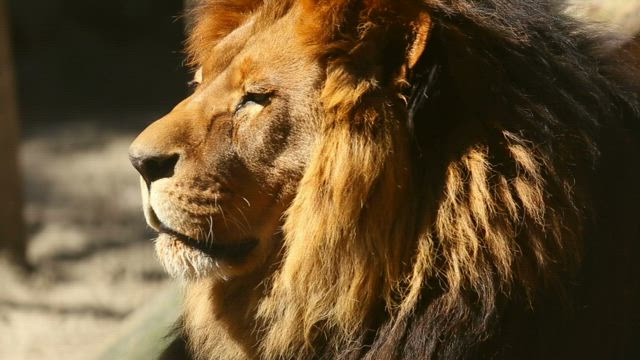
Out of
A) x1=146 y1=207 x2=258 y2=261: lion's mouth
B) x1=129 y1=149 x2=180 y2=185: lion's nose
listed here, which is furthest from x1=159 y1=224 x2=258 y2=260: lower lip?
x1=129 y1=149 x2=180 y2=185: lion's nose

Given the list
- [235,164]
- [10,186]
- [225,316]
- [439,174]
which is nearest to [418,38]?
[439,174]

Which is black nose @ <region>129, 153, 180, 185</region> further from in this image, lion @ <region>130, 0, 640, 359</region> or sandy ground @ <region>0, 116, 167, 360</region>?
sandy ground @ <region>0, 116, 167, 360</region>

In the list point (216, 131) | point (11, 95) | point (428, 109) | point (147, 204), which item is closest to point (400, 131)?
point (428, 109)

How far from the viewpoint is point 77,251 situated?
4395mm

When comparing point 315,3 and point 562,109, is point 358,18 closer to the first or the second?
point 315,3

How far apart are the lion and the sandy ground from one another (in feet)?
6.23

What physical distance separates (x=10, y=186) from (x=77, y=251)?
42 centimetres

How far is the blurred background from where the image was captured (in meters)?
3.73

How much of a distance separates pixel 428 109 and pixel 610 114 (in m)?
0.37

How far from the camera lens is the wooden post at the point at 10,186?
408cm

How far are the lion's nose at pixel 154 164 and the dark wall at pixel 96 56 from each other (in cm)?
420

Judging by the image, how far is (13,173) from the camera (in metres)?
4.20

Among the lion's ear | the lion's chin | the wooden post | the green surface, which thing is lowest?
the wooden post

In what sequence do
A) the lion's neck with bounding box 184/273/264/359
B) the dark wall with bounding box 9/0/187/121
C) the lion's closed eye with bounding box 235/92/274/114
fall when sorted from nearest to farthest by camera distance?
the lion's closed eye with bounding box 235/92/274/114 → the lion's neck with bounding box 184/273/264/359 → the dark wall with bounding box 9/0/187/121
